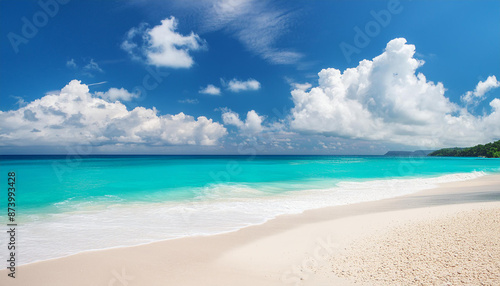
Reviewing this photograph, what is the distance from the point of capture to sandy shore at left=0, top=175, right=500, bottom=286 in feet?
16.9

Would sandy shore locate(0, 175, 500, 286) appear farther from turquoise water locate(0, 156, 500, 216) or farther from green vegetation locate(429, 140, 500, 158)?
green vegetation locate(429, 140, 500, 158)

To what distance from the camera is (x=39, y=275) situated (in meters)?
5.92

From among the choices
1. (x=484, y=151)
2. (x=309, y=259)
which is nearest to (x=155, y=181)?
(x=309, y=259)

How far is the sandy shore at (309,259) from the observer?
203 inches

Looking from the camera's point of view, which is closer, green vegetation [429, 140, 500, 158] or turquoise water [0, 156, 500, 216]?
turquoise water [0, 156, 500, 216]

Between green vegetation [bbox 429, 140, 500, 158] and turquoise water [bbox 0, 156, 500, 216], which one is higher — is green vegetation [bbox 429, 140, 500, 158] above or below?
above

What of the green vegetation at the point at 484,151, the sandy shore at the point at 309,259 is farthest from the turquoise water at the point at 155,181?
the green vegetation at the point at 484,151

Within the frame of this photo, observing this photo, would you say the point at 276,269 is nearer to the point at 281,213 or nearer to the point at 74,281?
the point at 74,281

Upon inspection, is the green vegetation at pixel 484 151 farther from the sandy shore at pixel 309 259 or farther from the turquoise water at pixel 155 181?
the sandy shore at pixel 309 259

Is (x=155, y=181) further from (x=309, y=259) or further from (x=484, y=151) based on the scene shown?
(x=484, y=151)

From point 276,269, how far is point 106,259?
190 inches

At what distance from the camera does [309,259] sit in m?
6.32

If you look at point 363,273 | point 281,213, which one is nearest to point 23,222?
point 281,213

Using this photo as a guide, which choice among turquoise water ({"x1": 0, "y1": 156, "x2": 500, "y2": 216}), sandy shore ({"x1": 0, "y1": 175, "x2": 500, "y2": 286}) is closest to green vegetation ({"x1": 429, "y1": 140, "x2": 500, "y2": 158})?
turquoise water ({"x1": 0, "y1": 156, "x2": 500, "y2": 216})
